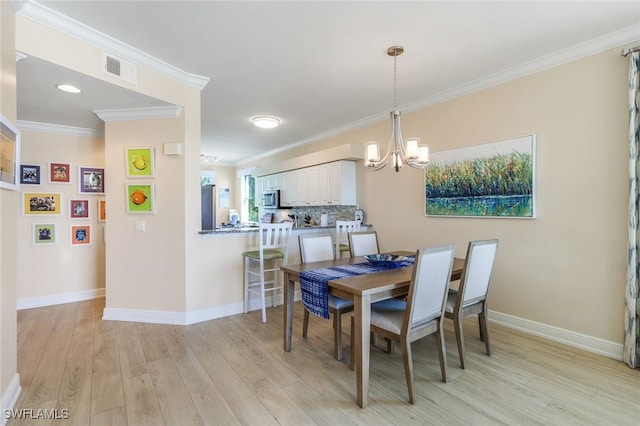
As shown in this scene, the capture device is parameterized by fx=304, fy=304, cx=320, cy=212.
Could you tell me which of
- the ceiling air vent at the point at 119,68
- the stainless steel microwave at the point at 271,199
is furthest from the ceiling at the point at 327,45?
the stainless steel microwave at the point at 271,199

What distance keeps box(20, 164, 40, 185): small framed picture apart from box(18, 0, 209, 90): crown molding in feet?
8.03

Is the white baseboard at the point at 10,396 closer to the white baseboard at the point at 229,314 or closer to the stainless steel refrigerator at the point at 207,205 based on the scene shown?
the white baseboard at the point at 229,314

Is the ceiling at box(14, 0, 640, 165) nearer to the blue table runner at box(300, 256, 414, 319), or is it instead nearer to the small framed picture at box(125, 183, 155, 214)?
the small framed picture at box(125, 183, 155, 214)

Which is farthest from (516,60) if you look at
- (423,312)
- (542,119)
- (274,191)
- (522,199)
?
(274,191)

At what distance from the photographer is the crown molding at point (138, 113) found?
3170mm

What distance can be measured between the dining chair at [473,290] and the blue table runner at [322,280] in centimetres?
50

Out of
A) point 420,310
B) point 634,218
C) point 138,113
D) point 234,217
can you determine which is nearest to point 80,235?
point 138,113

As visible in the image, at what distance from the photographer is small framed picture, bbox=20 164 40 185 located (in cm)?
382

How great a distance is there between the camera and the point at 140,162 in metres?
3.29

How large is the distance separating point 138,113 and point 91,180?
1.70 m

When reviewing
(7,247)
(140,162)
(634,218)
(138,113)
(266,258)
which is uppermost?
(138,113)

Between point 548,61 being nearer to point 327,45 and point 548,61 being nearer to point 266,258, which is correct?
point 327,45

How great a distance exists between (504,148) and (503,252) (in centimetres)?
106

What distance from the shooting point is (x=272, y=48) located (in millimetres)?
2576
